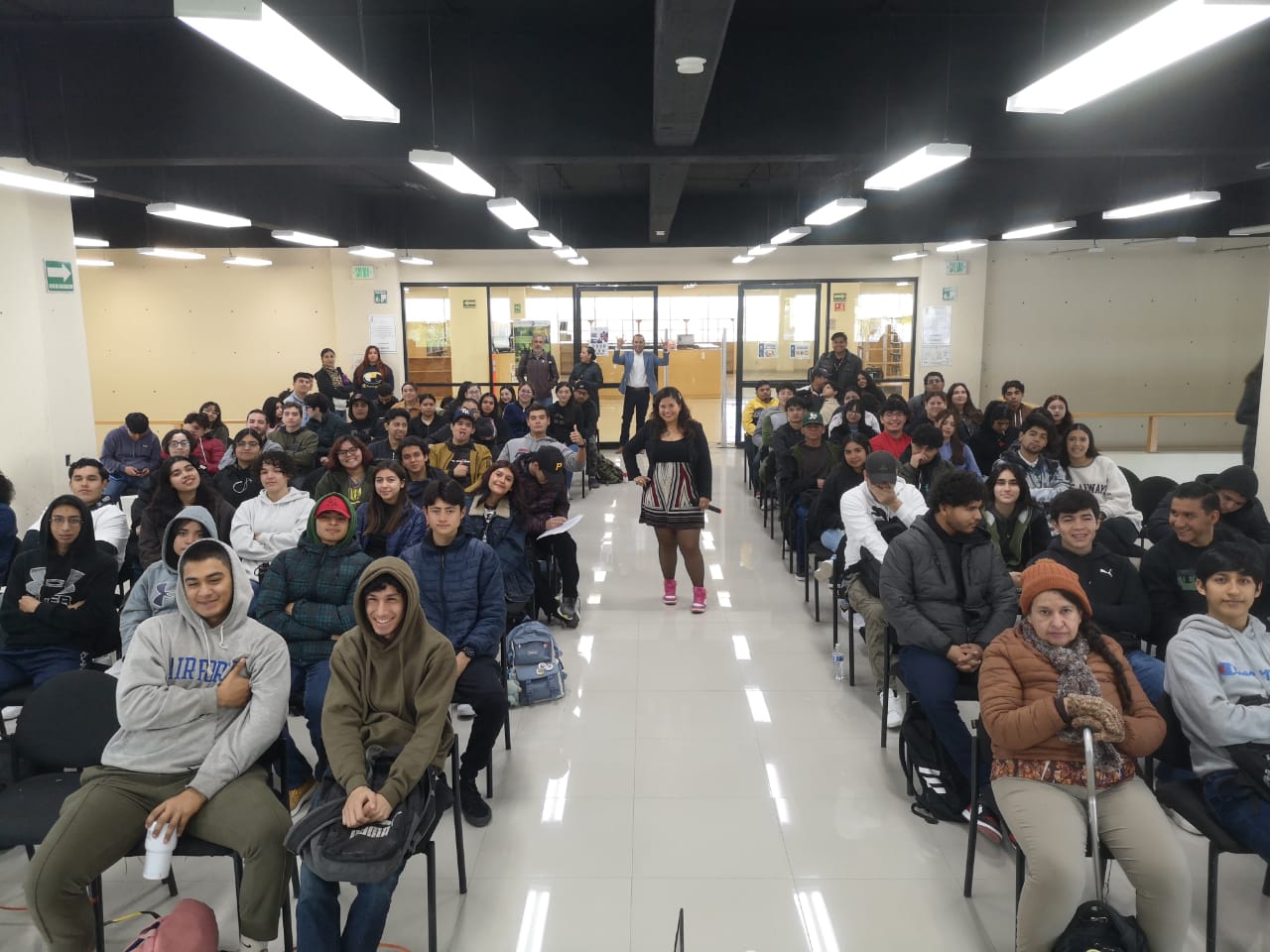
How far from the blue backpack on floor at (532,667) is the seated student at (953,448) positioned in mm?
3467

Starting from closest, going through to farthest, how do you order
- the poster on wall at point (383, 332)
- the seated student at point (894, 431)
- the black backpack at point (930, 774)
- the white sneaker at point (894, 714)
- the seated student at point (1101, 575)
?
the black backpack at point (930, 774)
the seated student at point (1101, 575)
the white sneaker at point (894, 714)
the seated student at point (894, 431)
the poster on wall at point (383, 332)

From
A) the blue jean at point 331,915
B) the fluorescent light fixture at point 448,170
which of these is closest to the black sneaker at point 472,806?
the blue jean at point 331,915

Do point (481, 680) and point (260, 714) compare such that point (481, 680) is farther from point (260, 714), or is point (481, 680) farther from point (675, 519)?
point (675, 519)

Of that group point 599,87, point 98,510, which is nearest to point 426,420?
point 98,510


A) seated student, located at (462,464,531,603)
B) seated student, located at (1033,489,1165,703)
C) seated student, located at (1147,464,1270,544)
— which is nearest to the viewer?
seated student, located at (1033,489,1165,703)

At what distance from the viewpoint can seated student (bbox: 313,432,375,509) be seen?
17.2ft

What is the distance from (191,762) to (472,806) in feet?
3.84

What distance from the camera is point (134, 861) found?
3211 millimetres

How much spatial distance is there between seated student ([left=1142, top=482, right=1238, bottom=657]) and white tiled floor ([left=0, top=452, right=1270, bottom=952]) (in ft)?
3.18

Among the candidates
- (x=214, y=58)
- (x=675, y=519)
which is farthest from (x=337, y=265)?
(x=675, y=519)

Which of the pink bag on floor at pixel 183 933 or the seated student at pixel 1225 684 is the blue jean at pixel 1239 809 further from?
the pink bag on floor at pixel 183 933

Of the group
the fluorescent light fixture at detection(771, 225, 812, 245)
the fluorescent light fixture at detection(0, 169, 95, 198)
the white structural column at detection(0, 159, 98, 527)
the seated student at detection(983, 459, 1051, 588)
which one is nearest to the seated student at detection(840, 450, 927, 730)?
the seated student at detection(983, 459, 1051, 588)

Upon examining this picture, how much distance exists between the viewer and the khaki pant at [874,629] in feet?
13.7

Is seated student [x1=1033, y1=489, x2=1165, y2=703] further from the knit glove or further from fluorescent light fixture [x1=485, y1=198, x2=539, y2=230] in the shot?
fluorescent light fixture [x1=485, y1=198, x2=539, y2=230]
